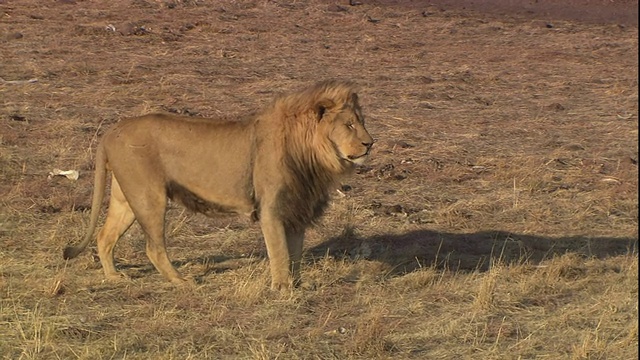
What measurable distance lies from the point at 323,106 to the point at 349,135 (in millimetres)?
238

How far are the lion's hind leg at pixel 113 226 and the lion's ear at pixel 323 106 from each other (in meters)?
1.34

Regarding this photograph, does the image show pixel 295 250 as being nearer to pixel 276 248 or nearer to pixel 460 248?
pixel 276 248

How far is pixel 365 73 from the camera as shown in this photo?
15766mm

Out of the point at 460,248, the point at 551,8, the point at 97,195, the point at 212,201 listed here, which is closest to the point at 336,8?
the point at 551,8

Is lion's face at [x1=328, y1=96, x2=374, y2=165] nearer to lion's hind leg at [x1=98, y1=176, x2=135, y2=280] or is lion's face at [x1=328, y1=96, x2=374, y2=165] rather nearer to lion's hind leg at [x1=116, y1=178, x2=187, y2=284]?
lion's hind leg at [x1=116, y1=178, x2=187, y2=284]

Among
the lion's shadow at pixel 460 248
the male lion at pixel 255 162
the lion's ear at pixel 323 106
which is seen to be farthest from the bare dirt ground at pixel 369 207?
the lion's ear at pixel 323 106

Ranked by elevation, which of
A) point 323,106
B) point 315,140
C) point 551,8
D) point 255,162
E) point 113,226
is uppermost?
point 323,106

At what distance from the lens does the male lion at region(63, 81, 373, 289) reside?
21.9 ft

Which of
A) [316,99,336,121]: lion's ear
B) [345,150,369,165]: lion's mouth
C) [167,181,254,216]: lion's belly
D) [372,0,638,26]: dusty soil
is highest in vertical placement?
[316,99,336,121]: lion's ear

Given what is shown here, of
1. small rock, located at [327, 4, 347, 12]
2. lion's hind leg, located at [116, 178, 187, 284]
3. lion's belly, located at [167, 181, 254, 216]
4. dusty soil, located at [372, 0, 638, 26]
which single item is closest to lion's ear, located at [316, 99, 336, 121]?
lion's belly, located at [167, 181, 254, 216]

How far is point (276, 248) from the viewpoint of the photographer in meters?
6.69

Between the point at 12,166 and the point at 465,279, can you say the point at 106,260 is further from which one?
the point at 12,166

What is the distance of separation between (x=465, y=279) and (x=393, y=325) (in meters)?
1.02

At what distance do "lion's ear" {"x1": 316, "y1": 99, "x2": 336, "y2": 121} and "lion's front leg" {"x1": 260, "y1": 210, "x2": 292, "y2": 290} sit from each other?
643 mm
